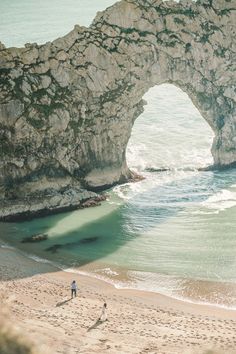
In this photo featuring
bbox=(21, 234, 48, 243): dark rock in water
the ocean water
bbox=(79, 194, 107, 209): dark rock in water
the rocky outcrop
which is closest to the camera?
the ocean water

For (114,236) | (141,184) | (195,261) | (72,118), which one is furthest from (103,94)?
(195,261)

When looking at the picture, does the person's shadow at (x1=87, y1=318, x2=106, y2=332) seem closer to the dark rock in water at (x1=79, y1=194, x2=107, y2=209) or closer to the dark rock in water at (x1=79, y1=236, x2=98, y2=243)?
the dark rock in water at (x1=79, y1=236, x2=98, y2=243)

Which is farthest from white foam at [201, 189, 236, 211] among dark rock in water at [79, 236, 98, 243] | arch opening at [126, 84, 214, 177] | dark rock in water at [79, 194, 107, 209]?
dark rock in water at [79, 236, 98, 243]

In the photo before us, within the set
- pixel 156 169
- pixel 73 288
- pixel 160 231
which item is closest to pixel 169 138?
pixel 156 169

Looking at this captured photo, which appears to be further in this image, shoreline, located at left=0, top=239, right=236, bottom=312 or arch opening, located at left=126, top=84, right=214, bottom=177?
arch opening, located at left=126, top=84, right=214, bottom=177

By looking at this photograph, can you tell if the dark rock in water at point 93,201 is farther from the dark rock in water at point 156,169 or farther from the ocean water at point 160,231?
the dark rock in water at point 156,169

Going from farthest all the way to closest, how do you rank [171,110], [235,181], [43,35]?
[43,35] → [171,110] → [235,181]

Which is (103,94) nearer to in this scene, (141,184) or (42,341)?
(141,184)

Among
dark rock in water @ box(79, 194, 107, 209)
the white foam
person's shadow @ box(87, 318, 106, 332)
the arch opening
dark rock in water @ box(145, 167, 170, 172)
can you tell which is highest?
the arch opening
